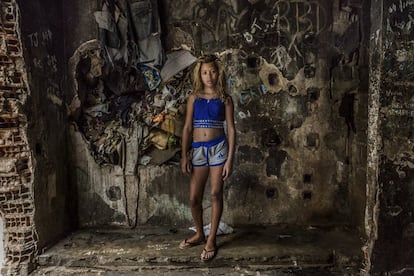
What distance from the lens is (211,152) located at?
353 cm

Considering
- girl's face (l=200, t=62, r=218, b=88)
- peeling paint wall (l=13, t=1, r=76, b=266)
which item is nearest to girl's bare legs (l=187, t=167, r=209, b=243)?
girl's face (l=200, t=62, r=218, b=88)

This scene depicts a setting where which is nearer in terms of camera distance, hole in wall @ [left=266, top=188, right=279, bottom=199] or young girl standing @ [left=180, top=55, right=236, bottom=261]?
young girl standing @ [left=180, top=55, right=236, bottom=261]

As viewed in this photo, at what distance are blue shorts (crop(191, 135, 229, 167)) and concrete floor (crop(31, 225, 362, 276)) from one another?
96 cm

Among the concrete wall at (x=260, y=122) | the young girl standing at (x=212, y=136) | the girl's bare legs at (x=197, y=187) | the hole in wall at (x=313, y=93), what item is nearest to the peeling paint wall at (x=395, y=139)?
the concrete wall at (x=260, y=122)

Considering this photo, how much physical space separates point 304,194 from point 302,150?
0.56 meters

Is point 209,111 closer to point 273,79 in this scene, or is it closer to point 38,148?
point 273,79

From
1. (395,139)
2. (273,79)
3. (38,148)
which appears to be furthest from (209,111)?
(38,148)

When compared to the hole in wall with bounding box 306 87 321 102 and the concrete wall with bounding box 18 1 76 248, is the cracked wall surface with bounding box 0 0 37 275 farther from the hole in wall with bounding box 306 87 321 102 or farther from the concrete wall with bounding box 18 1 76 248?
the hole in wall with bounding box 306 87 321 102

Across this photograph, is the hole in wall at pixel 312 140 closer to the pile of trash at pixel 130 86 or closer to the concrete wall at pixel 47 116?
the pile of trash at pixel 130 86

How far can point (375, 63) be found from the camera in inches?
122

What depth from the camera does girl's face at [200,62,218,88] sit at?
345 centimetres

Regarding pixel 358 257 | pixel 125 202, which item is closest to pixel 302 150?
pixel 358 257

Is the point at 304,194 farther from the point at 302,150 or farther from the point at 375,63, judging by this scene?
the point at 375,63

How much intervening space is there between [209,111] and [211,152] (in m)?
0.43
